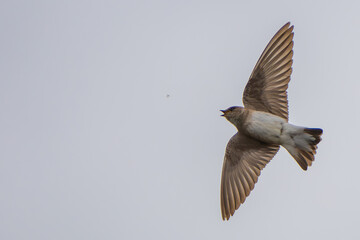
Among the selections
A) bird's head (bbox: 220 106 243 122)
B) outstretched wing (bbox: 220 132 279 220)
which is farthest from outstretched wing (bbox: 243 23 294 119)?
outstretched wing (bbox: 220 132 279 220)

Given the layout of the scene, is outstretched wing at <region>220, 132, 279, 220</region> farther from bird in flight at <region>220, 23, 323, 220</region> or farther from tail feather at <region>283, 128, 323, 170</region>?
tail feather at <region>283, 128, 323, 170</region>

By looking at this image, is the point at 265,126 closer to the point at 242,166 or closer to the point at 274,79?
the point at 274,79

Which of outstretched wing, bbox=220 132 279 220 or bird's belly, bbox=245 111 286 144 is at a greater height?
bird's belly, bbox=245 111 286 144

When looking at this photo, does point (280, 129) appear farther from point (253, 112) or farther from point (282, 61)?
point (282, 61)

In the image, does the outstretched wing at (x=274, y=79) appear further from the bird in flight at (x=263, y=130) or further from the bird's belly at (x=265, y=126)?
the bird's belly at (x=265, y=126)

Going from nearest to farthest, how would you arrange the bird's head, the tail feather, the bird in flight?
the tail feather → the bird in flight → the bird's head

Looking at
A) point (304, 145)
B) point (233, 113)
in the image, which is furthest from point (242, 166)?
point (304, 145)

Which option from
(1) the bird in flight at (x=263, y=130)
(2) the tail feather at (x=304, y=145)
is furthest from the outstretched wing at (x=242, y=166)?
(2) the tail feather at (x=304, y=145)
